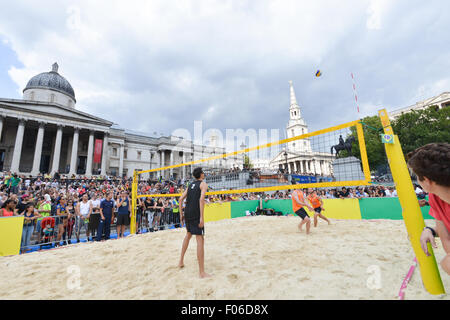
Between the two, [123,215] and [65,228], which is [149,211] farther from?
[65,228]

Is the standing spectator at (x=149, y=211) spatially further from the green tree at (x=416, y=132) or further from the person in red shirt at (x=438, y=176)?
the green tree at (x=416, y=132)

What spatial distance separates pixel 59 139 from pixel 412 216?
37.5 metres

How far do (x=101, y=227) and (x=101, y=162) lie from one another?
1183 inches

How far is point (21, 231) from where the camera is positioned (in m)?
5.69

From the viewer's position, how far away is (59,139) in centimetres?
2889

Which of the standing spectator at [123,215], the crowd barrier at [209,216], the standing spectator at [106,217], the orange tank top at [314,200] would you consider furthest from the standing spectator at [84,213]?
the orange tank top at [314,200]

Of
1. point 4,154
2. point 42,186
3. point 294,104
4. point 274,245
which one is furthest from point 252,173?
point 294,104

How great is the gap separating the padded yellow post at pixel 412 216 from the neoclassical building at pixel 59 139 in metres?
20.0

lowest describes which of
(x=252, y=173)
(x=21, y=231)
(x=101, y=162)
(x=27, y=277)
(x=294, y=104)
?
(x=27, y=277)

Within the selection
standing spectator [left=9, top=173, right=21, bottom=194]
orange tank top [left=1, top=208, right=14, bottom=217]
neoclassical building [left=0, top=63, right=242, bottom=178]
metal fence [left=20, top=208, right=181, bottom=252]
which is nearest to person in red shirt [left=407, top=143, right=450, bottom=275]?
metal fence [left=20, top=208, right=181, bottom=252]

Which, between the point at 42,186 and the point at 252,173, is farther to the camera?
the point at 42,186
